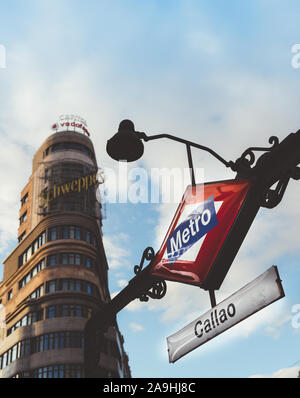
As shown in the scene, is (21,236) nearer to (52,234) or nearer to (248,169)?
(52,234)

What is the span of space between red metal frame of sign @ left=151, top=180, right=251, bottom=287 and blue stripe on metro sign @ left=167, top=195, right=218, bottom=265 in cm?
7

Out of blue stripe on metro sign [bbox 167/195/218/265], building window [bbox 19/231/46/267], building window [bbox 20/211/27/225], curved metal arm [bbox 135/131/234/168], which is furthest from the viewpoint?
building window [bbox 20/211/27/225]

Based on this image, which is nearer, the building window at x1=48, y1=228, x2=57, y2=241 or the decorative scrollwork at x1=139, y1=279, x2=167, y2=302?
the decorative scrollwork at x1=139, y1=279, x2=167, y2=302

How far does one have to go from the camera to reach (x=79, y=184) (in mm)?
47406

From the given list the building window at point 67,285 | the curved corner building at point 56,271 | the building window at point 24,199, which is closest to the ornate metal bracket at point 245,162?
the curved corner building at point 56,271

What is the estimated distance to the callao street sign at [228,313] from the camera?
13.4ft

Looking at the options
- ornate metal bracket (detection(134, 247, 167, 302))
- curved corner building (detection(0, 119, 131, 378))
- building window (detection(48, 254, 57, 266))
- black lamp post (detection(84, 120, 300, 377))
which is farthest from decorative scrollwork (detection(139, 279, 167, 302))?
building window (detection(48, 254, 57, 266))

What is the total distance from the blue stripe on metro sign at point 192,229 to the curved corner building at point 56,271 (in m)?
28.5

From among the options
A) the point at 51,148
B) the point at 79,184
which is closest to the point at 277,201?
the point at 79,184

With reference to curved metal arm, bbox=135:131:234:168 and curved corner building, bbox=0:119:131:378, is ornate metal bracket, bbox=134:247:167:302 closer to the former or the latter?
curved metal arm, bbox=135:131:234:168

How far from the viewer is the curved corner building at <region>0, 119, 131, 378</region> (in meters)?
36.4

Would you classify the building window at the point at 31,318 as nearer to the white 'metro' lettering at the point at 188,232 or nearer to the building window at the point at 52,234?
the building window at the point at 52,234

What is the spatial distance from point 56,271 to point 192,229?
122ft

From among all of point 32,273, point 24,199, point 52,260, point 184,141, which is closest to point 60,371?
point 52,260
